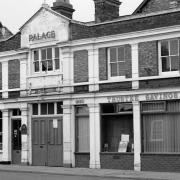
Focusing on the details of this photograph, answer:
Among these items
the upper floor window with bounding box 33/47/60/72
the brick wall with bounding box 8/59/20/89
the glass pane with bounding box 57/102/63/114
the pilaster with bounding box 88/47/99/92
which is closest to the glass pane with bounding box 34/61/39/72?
the upper floor window with bounding box 33/47/60/72

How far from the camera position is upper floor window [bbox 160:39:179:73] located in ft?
77.5

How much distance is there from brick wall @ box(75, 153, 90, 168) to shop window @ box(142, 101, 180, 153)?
3.15 metres

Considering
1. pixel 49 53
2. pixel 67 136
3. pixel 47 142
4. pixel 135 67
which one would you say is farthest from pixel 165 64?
pixel 47 142

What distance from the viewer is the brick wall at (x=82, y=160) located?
25980 mm

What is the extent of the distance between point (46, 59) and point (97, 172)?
7.17 meters

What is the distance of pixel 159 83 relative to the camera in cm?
2377

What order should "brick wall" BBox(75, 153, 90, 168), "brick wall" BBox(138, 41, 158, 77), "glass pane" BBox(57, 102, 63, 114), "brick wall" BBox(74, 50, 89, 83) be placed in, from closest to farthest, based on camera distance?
1. "brick wall" BBox(138, 41, 158, 77)
2. "brick wall" BBox(75, 153, 90, 168)
3. "brick wall" BBox(74, 50, 89, 83)
4. "glass pane" BBox(57, 102, 63, 114)

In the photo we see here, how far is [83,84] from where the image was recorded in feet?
86.1

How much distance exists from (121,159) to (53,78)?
5692 millimetres

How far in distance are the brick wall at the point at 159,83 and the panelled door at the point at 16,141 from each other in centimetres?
824

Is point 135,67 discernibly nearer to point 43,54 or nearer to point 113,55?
point 113,55

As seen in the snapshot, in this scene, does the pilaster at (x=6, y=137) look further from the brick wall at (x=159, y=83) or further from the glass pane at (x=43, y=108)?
the brick wall at (x=159, y=83)

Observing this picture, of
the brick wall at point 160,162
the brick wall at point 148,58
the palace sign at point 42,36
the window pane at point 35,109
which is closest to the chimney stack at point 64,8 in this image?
the palace sign at point 42,36

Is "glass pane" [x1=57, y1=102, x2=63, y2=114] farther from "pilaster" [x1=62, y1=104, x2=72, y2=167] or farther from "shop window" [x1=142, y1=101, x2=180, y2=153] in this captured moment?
"shop window" [x1=142, y1=101, x2=180, y2=153]
